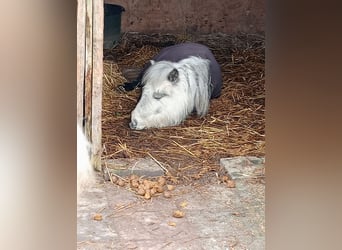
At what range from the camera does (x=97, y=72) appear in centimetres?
360

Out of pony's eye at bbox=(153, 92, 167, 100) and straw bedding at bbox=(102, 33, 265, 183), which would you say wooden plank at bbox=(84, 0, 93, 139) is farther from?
pony's eye at bbox=(153, 92, 167, 100)

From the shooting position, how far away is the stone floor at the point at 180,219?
2.92 meters

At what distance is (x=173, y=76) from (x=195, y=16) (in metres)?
1.48


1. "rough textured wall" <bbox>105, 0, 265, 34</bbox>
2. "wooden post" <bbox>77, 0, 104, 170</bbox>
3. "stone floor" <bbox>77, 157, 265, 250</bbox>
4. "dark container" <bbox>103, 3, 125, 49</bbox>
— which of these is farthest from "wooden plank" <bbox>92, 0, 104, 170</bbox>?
"rough textured wall" <bbox>105, 0, 265, 34</bbox>

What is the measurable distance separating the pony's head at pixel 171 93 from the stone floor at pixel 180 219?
39.0 inches

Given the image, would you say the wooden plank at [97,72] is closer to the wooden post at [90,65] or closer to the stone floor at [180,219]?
the wooden post at [90,65]

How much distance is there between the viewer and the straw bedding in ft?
13.5

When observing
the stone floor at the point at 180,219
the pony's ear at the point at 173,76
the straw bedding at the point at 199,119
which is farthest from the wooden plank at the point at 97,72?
the pony's ear at the point at 173,76

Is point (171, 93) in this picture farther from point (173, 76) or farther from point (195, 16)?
point (195, 16)

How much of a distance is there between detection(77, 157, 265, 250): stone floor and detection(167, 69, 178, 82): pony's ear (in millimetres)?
1232

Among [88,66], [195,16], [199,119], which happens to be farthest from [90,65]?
[195,16]

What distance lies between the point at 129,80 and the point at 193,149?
1.29 m
